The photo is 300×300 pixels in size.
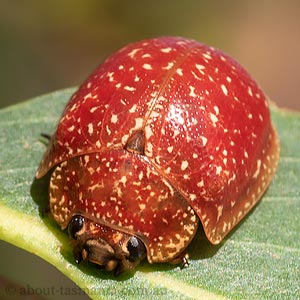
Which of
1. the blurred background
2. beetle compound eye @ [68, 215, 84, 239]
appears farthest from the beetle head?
the blurred background

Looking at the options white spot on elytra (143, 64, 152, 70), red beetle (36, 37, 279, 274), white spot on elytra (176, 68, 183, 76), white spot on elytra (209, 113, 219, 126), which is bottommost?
red beetle (36, 37, 279, 274)

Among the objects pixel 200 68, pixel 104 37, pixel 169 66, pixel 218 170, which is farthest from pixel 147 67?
pixel 104 37

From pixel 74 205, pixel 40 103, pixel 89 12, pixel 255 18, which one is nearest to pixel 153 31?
pixel 89 12

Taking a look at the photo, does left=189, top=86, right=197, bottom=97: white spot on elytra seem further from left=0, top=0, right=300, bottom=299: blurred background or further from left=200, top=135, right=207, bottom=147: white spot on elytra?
left=0, top=0, right=300, bottom=299: blurred background

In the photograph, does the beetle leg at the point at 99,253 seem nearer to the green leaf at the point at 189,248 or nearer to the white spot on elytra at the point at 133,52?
the green leaf at the point at 189,248

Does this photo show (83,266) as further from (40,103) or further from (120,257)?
(40,103)

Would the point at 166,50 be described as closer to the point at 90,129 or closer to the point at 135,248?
the point at 90,129

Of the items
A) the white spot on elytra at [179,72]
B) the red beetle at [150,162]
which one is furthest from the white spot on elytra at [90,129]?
the white spot on elytra at [179,72]
